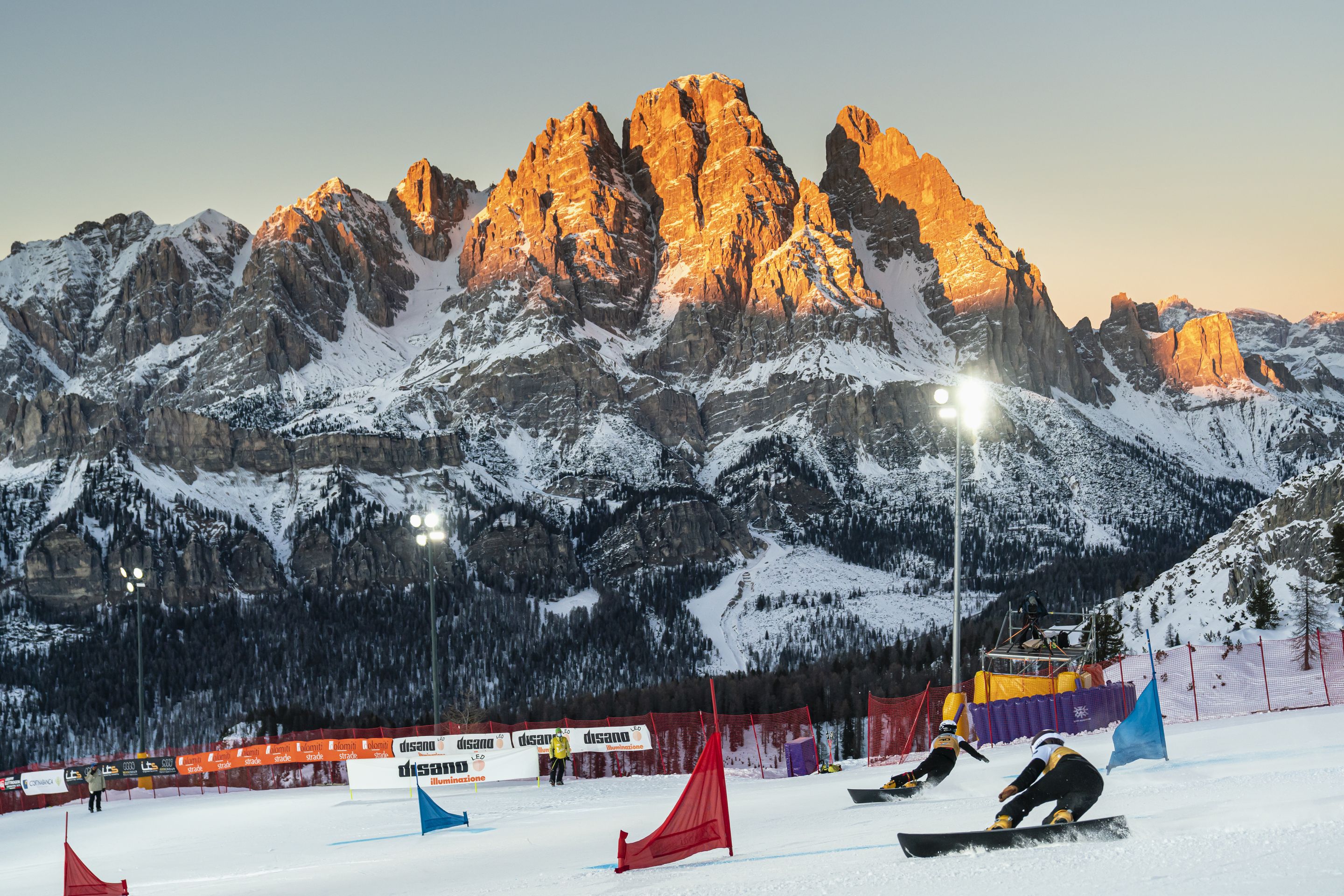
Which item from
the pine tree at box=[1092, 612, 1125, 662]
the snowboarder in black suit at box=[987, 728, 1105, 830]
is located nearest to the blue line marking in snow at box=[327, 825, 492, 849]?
the snowboarder in black suit at box=[987, 728, 1105, 830]

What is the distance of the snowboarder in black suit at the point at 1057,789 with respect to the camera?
10891 mm

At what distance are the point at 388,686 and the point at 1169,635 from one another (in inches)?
5069

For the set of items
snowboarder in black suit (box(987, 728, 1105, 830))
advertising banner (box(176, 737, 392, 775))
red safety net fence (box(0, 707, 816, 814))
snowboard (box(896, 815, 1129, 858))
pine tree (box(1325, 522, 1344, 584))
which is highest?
pine tree (box(1325, 522, 1344, 584))

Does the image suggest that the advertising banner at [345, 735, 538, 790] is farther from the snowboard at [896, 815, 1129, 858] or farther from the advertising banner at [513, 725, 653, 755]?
the snowboard at [896, 815, 1129, 858]

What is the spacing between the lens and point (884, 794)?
17094 mm

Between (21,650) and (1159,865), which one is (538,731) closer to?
(1159,865)

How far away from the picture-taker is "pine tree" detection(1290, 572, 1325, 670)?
32.5 m

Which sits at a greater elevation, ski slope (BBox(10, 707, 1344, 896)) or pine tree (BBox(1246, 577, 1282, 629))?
pine tree (BBox(1246, 577, 1282, 629))

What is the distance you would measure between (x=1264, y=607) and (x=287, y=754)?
3679 centimetres

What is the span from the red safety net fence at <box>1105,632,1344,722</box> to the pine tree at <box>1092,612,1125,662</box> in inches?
473

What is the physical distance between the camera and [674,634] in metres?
190

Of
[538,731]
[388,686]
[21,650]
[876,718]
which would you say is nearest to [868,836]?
[876,718]

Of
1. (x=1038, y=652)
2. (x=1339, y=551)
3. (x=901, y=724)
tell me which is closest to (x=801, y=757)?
(x=901, y=724)

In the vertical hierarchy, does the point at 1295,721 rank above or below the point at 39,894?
above
